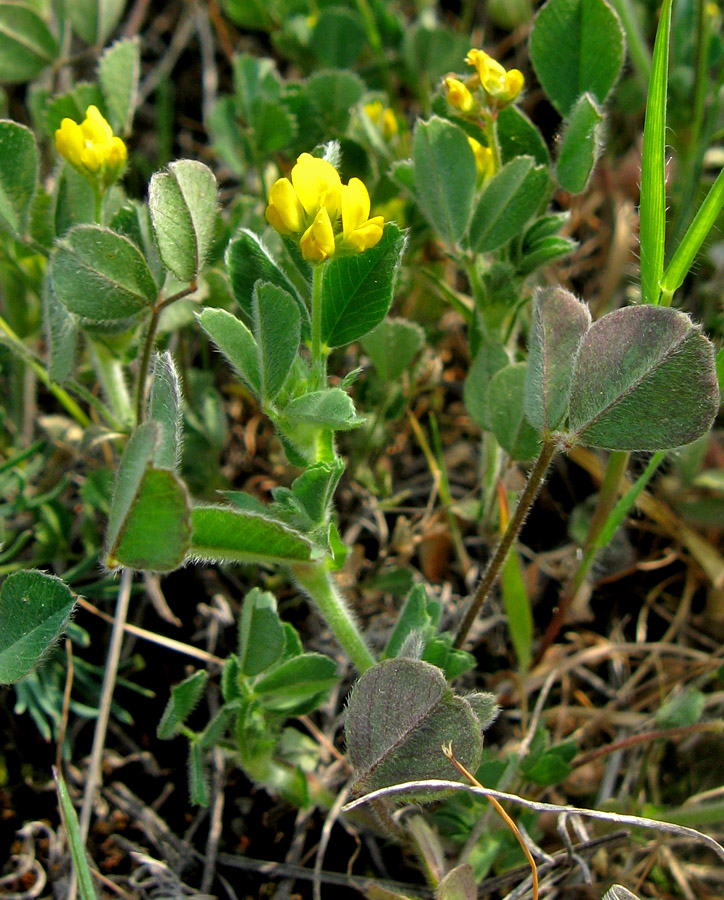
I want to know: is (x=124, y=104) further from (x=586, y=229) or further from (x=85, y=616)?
(x=586, y=229)

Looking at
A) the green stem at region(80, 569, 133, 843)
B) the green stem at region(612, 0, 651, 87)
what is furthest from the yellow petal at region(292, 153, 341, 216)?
the green stem at region(612, 0, 651, 87)

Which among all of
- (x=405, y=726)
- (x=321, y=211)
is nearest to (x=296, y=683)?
(x=405, y=726)

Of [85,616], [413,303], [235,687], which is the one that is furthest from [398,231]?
[85,616]

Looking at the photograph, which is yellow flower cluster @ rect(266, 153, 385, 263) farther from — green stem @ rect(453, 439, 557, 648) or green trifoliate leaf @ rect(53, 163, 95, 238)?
green trifoliate leaf @ rect(53, 163, 95, 238)

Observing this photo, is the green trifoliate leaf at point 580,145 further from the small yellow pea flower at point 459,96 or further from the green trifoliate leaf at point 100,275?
the green trifoliate leaf at point 100,275

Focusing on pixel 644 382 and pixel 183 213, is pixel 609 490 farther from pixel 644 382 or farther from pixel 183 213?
pixel 183 213

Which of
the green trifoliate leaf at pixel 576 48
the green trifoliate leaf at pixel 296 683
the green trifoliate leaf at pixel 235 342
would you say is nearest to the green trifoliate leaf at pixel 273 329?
the green trifoliate leaf at pixel 235 342
